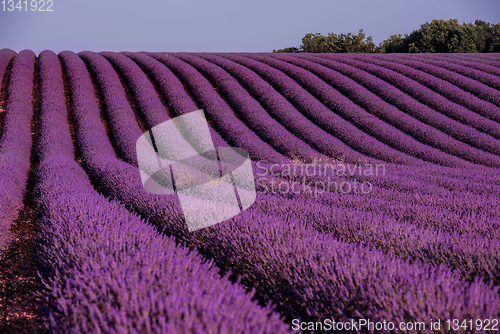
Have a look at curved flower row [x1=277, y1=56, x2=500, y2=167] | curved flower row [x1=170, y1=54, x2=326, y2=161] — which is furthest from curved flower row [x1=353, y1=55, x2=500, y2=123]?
curved flower row [x1=170, y1=54, x2=326, y2=161]

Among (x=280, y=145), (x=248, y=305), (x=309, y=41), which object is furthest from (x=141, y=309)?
(x=309, y=41)

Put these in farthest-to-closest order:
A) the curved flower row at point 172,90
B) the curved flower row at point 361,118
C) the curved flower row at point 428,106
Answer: the curved flower row at point 172,90 → the curved flower row at point 428,106 → the curved flower row at point 361,118

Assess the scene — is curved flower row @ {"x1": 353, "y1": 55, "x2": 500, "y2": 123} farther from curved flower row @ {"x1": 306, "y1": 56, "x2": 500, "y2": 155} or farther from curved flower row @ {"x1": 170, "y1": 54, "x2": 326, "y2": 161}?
curved flower row @ {"x1": 170, "y1": 54, "x2": 326, "y2": 161}

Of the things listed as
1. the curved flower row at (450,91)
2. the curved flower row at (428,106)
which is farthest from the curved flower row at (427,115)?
the curved flower row at (450,91)

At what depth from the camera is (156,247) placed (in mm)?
1917

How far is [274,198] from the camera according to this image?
3.58 metres

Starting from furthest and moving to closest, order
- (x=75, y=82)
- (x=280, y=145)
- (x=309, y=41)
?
(x=309, y=41), (x=75, y=82), (x=280, y=145)

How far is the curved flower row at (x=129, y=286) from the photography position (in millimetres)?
1139

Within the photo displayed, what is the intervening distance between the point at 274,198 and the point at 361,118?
7.38 meters

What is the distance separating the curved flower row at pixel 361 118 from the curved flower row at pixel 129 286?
24.3 ft

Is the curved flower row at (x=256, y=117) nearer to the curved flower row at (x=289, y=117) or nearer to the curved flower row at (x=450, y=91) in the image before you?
the curved flower row at (x=289, y=117)

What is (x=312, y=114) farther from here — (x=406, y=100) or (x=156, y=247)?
(x=156, y=247)

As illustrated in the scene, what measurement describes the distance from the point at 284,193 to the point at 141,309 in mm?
2992

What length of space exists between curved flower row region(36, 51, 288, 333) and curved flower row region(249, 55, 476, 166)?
742 centimetres
